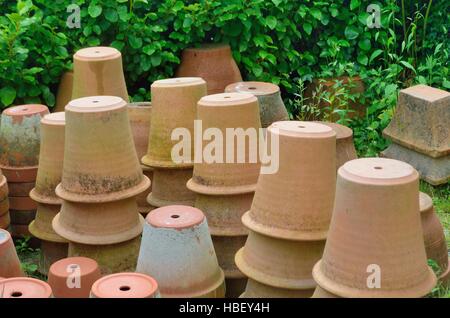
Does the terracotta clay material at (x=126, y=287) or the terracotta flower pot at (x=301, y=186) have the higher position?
the terracotta flower pot at (x=301, y=186)

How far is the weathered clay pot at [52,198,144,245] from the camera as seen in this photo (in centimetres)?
408

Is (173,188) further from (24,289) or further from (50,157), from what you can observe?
(24,289)

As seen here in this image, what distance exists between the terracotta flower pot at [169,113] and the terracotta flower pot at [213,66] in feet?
4.07

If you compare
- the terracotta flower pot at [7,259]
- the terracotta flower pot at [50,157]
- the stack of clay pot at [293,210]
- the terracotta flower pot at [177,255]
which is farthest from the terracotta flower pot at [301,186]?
the terracotta flower pot at [50,157]

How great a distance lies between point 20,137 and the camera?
4.71 metres

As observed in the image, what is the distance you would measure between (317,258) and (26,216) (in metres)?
2.05

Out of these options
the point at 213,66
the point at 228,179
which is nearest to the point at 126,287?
the point at 228,179

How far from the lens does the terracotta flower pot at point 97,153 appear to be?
3.96 meters

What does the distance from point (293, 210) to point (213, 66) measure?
7.87 ft

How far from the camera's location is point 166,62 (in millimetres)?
5895

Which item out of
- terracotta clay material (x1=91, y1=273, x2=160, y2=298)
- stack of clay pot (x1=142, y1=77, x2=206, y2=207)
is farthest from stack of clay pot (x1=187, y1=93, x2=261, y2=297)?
terracotta clay material (x1=91, y1=273, x2=160, y2=298)

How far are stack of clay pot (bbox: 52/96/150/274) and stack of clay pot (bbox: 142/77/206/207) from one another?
0.90 feet

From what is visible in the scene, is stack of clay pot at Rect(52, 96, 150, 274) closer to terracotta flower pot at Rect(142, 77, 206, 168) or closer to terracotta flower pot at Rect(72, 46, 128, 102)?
terracotta flower pot at Rect(142, 77, 206, 168)

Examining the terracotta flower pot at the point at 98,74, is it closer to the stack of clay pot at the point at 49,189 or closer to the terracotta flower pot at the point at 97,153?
the stack of clay pot at the point at 49,189
